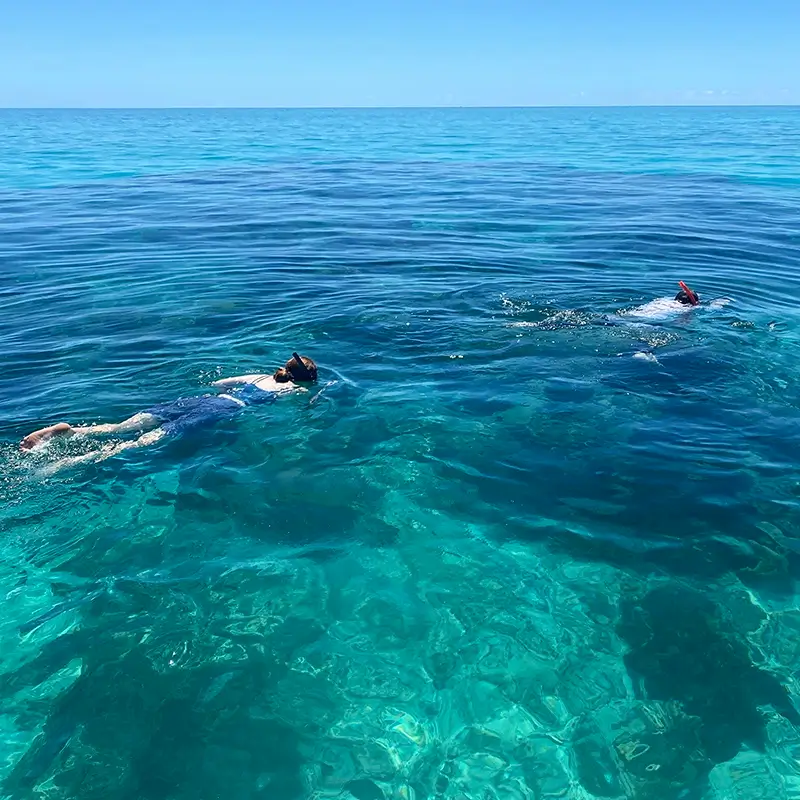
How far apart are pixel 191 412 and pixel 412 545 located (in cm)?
574

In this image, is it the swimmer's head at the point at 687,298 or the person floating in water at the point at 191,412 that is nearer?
the person floating in water at the point at 191,412

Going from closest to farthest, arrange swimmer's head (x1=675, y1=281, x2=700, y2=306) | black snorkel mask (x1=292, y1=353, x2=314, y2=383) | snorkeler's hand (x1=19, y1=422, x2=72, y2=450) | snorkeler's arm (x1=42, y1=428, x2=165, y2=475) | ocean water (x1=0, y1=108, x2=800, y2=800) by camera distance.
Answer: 1. ocean water (x1=0, y1=108, x2=800, y2=800)
2. snorkeler's arm (x1=42, y1=428, x2=165, y2=475)
3. snorkeler's hand (x1=19, y1=422, x2=72, y2=450)
4. black snorkel mask (x1=292, y1=353, x2=314, y2=383)
5. swimmer's head (x1=675, y1=281, x2=700, y2=306)

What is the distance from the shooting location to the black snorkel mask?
569 inches

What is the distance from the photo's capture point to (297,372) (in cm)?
1462

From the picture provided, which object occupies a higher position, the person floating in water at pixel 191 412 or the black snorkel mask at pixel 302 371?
the black snorkel mask at pixel 302 371

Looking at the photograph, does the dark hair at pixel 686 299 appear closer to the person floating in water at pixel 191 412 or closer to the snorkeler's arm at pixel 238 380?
the person floating in water at pixel 191 412

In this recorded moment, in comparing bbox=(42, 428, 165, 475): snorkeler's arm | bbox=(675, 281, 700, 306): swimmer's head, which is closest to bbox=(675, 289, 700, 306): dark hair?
bbox=(675, 281, 700, 306): swimmer's head

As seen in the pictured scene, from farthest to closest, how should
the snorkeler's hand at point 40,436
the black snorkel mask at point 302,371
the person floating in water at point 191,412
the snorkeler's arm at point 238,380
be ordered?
the snorkeler's arm at point 238,380 < the black snorkel mask at point 302,371 < the person floating in water at point 191,412 < the snorkeler's hand at point 40,436

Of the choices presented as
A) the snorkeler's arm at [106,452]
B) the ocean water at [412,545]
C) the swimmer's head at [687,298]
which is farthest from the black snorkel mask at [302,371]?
the swimmer's head at [687,298]

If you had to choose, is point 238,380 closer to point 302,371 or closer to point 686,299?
point 302,371

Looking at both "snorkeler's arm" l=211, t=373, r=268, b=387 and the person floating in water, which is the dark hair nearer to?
the person floating in water

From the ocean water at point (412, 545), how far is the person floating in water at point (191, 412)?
383 millimetres

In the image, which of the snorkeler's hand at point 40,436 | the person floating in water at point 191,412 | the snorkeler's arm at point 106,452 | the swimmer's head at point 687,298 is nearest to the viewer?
the snorkeler's arm at point 106,452

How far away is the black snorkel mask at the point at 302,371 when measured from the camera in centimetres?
1444
